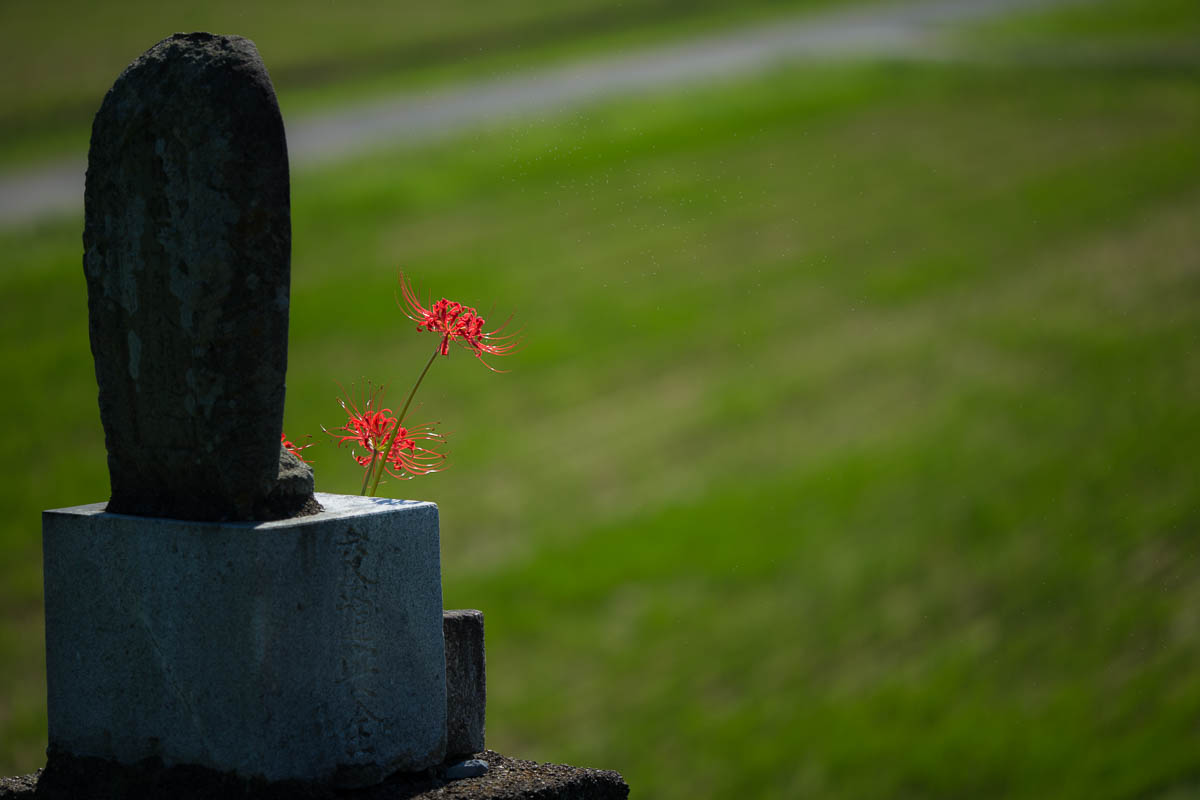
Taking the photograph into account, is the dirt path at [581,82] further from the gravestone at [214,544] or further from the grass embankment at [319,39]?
the gravestone at [214,544]

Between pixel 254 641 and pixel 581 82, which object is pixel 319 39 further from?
pixel 254 641

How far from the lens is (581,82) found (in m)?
19.8

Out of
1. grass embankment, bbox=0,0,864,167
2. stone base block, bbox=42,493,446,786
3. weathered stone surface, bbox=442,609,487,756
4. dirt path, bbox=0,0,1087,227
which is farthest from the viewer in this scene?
grass embankment, bbox=0,0,864,167

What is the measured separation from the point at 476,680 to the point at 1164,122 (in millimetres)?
16081

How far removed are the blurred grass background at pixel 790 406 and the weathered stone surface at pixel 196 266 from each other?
5381 millimetres

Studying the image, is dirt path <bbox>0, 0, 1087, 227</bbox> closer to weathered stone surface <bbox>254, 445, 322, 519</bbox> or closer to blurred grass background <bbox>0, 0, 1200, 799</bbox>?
blurred grass background <bbox>0, 0, 1200, 799</bbox>

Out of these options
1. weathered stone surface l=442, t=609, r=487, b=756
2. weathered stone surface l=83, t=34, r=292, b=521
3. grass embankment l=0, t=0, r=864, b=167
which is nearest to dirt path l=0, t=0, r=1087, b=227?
grass embankment l=0, t=0, r=864, b=167

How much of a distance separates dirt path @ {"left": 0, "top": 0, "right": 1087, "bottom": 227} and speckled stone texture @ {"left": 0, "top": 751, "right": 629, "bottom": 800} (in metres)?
14.2

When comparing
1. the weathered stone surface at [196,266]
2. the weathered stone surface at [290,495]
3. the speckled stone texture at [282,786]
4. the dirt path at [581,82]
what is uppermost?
the dirt path at [581,82]

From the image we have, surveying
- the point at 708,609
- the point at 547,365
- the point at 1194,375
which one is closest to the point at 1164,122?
the point at 1194,375

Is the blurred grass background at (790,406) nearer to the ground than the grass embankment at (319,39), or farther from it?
nearer to the ground

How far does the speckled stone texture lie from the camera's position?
2.80m

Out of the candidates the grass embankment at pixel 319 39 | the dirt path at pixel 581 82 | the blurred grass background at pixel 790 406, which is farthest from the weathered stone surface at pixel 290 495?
the grass embankment at pixel 319 39

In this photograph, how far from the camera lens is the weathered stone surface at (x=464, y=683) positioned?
3.26 meters
